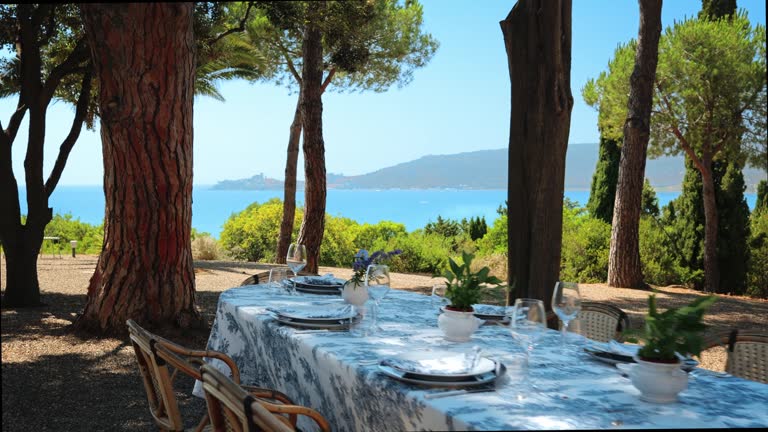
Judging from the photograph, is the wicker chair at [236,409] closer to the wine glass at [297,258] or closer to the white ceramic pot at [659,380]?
the white ceramic pot at [659,380]

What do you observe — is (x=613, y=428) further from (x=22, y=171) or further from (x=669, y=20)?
(x=669, y=20)

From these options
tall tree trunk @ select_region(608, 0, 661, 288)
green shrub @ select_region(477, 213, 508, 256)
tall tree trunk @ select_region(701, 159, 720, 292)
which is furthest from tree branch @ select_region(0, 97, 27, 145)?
tall tree trunk @ select_region(701, 159, 720, 292)

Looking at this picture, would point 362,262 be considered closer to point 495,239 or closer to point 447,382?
point 447,382

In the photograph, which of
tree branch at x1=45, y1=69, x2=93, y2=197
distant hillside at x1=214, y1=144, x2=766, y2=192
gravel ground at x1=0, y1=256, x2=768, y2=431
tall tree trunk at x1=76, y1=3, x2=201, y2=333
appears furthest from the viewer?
distant hillside at x1=214, y1=144, x2=766, y2=192

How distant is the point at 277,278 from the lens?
10.3ft

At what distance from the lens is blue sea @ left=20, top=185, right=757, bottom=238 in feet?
21.3

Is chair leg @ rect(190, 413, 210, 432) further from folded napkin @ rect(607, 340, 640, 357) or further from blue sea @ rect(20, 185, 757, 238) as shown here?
blue sea @ rect(20, 185, 757, 238)

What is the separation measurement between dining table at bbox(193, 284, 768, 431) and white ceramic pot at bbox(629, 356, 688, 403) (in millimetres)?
27

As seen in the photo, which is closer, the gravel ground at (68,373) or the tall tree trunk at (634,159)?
the gravel ground at (68,373)

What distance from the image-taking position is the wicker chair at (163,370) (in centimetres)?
191

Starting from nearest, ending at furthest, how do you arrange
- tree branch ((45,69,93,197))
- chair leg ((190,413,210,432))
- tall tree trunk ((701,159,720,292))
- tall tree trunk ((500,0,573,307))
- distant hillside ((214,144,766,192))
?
chair leg ((190,413,210,432)) < tall tree trunk ((500,0,573,307)) < tree branch ((45,69,93,197)) < distant hillside ((214,144,766,192)) < tall tree trunk ((701,159,720,292))

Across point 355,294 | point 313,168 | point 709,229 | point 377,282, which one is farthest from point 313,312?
point 709,229

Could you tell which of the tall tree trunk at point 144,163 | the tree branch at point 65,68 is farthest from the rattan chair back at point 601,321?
the tree branch at point 65,68

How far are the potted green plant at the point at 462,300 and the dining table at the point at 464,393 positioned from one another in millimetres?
40
